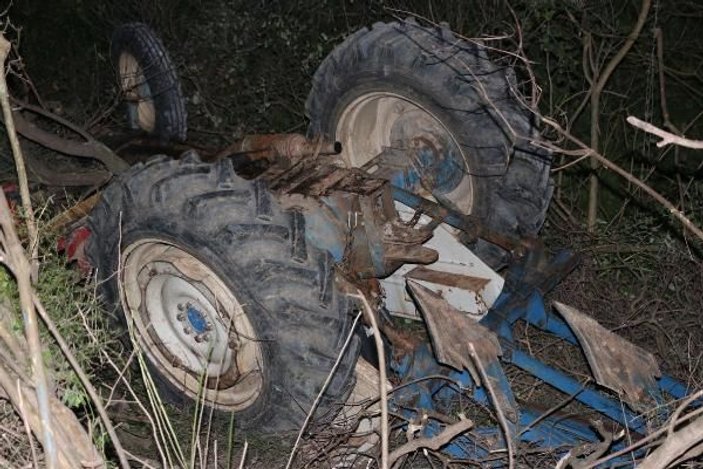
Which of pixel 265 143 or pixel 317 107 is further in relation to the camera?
pixel 317 107

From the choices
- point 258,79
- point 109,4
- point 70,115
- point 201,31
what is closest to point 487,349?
point 70,115

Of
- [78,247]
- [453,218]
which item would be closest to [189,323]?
[78,247]

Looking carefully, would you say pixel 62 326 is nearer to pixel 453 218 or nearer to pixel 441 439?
pixel 441 439

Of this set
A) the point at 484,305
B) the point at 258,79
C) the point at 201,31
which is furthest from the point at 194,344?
the point at 201,31

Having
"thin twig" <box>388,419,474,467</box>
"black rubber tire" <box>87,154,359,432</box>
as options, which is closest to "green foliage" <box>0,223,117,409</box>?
"black rubber tire" <box>87,154,359,432</box>

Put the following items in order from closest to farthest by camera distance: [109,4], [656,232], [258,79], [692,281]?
[692,281] < [656,232] < [258,79] < [109,4]

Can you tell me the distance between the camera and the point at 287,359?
3.46m

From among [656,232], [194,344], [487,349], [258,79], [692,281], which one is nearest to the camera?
[487,349]

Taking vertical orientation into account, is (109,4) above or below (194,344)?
above

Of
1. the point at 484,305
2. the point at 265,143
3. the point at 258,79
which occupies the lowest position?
the point at 484,305

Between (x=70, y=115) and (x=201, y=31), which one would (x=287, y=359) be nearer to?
(x=70, y=115)

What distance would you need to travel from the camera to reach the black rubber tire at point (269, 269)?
3.39 m

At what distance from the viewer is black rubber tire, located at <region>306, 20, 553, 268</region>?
Answer: 4.01 m

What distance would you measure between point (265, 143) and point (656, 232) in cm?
230
